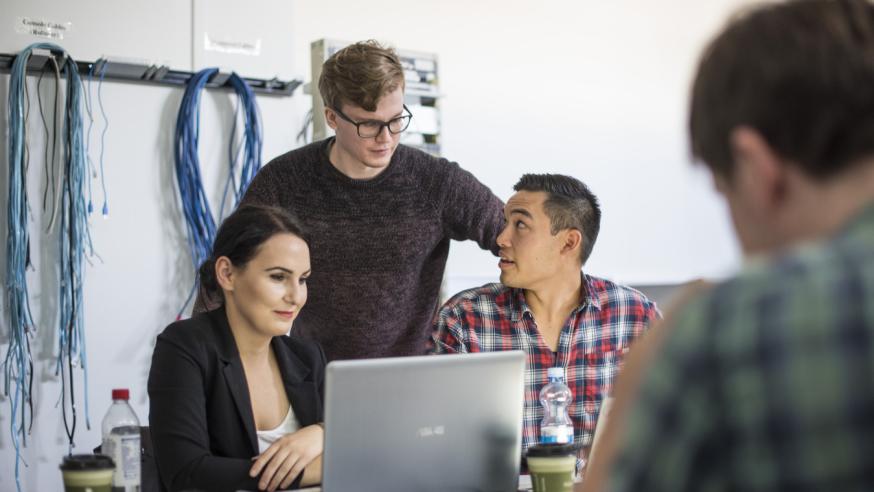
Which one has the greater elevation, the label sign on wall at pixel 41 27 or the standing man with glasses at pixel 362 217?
the label sign on wall at pixel 41 27

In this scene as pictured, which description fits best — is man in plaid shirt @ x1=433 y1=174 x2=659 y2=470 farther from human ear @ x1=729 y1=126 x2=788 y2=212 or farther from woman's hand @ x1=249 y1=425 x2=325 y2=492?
human ear @ x1=729 y1=126 x2=788 y2=212

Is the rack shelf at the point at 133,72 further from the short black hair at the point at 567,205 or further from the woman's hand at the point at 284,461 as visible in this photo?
the woman's hand at the point at 284,461

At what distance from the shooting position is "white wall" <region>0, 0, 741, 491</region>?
3.24m

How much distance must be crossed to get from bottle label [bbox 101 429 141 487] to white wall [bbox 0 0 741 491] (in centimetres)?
157

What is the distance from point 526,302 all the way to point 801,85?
6.29ft

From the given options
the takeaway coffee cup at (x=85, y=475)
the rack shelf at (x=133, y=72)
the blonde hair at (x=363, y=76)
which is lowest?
the takeaway coffee cup at (x=85, y=475)

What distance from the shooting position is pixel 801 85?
2.02ft

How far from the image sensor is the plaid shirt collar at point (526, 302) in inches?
97.4

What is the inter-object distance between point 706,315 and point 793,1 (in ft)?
0.89

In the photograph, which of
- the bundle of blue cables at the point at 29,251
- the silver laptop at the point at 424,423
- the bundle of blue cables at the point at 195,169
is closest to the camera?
the silver laptop at the point at 424,423

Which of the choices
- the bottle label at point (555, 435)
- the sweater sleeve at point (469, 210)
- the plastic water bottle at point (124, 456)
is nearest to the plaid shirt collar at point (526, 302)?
the sweater sleeve at point (469, 210)

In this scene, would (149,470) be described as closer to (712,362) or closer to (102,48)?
(102,48)

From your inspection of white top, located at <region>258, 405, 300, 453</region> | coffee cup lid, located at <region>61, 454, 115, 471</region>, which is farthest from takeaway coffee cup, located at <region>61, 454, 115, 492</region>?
white top, located at <region>258, 405, 300, 453</region>

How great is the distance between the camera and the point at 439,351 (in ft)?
8.07
